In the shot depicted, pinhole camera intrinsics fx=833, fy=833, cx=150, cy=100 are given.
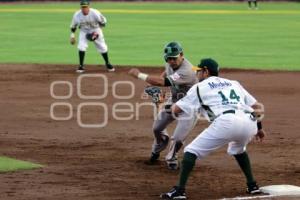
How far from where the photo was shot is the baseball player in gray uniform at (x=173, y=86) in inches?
433

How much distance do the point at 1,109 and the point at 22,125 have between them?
1855mm

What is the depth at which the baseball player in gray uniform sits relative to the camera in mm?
11008

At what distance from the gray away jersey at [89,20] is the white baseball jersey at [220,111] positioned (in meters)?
13.5

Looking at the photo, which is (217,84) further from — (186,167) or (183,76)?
(183,76)

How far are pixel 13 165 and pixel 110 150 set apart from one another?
1893mm

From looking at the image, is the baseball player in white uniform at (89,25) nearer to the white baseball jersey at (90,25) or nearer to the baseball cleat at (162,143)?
the white baseball jersey at (90,25)

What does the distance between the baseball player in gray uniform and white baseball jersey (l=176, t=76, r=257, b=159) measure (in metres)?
1.39

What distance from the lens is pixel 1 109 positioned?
16.8 metres

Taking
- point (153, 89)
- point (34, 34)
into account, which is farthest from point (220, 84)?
point (34, 34)

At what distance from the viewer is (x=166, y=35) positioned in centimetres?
3247

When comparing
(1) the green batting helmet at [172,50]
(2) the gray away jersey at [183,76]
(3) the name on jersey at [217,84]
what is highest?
(1) the green batting helmet at [172,50]
